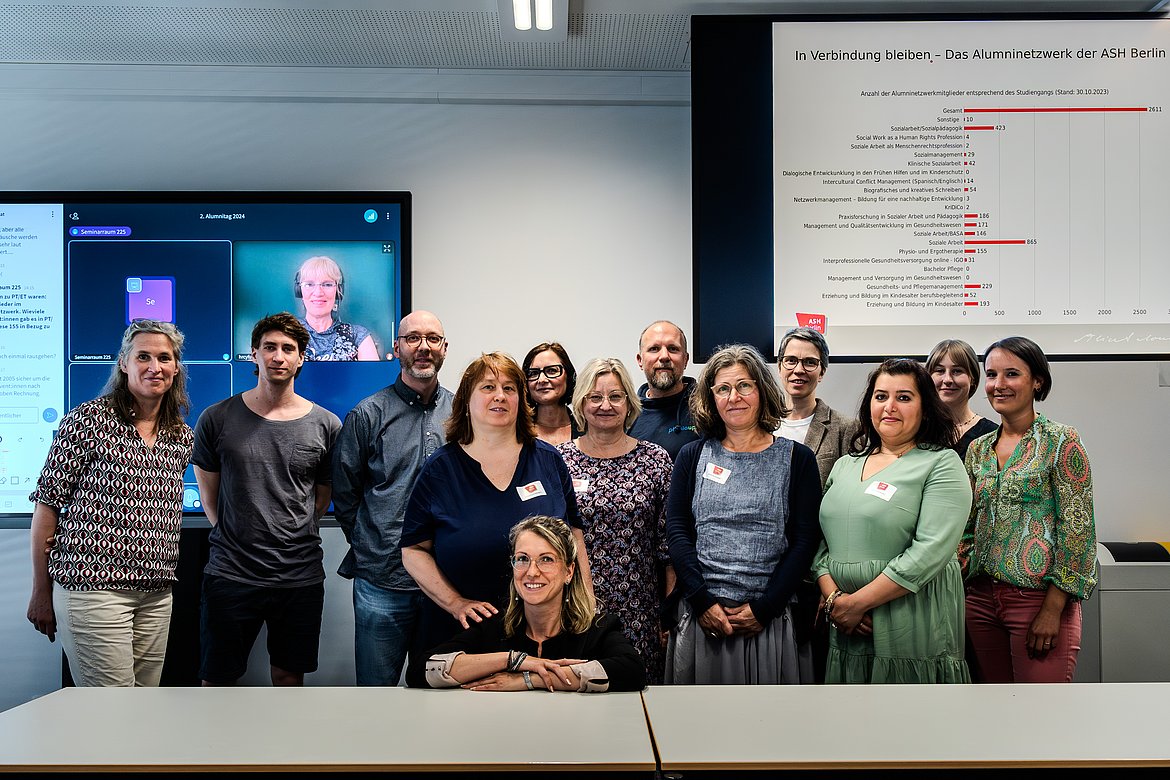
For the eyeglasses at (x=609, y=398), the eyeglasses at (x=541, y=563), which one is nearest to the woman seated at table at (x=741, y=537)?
the eyeglasses at (x=609, y=398)

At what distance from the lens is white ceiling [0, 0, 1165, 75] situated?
3385 millimetres

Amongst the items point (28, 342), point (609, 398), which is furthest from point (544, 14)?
point (28, 342)

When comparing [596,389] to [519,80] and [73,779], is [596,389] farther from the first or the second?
[519,80]

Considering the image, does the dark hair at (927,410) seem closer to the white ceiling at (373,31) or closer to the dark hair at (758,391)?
the dark hair at (758,391)

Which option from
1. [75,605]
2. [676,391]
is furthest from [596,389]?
[75,605]

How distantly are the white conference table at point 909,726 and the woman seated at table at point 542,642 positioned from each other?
0.47 ft

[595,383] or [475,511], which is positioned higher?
[595,383]

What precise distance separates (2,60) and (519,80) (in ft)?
7.76

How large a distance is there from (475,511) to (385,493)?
705mm

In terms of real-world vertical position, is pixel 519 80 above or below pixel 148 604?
above

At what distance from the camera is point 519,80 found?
3.96 m

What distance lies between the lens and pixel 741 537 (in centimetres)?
241

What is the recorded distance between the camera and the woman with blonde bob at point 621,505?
2527 millimetres

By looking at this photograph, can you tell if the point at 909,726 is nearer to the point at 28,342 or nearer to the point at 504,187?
the point at 504,187
